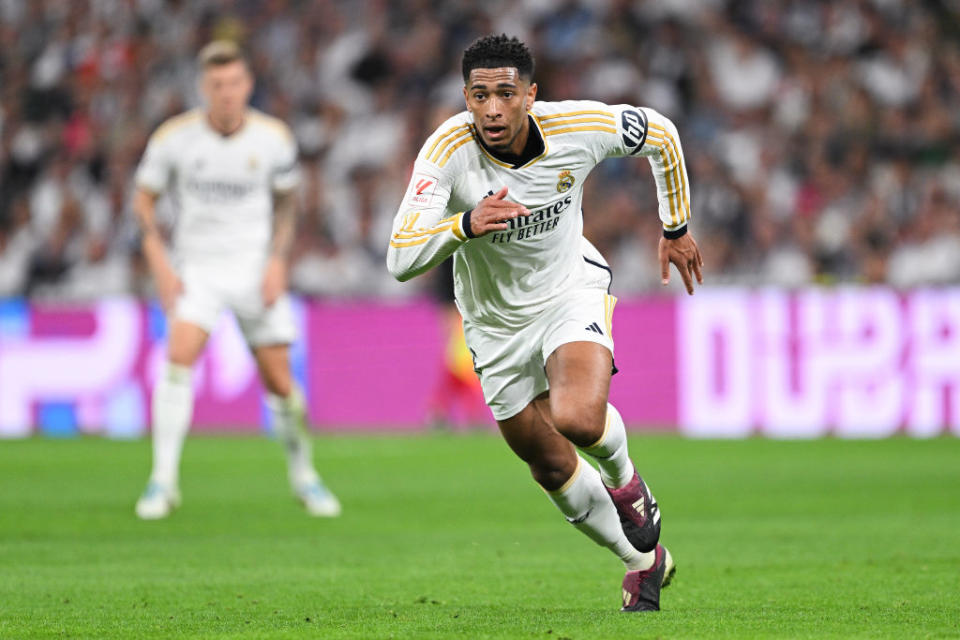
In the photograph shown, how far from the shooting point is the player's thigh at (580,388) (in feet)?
18.3

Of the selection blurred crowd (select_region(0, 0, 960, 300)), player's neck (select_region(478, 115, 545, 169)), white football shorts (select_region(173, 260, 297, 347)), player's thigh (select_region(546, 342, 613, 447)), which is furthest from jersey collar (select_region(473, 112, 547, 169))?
blurred crowd (select_region(0, 0, 960, 300))

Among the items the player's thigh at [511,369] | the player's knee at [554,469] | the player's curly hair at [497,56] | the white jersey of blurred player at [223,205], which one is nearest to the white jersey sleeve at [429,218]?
the player's curly hair at [497,56]

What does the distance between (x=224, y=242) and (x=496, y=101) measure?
13.9 ft

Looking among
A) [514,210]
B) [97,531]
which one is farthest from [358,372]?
[514,210]

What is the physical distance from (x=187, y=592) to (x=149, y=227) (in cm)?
360

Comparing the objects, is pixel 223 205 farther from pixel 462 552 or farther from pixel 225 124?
pixel 462 552

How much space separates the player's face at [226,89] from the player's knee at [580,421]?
449 cm

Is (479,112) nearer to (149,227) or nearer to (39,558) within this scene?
(39,558)

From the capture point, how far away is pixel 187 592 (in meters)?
6.18

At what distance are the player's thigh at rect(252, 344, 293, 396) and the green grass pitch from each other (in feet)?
2.50

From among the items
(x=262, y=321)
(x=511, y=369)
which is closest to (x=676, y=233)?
(x=511, y=369)

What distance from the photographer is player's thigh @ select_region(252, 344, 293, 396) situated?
9.41m

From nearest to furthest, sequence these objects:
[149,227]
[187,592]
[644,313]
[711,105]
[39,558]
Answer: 1. [187,592]
2. [39,558]
3. [149,227]
4. [644,313]
5. [711,105]

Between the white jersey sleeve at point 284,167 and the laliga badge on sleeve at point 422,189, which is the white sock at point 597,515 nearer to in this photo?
the laliga badge on sleeve at point 422,189
